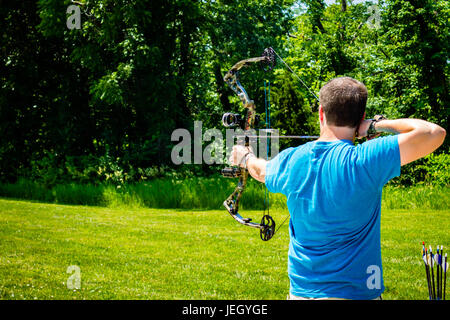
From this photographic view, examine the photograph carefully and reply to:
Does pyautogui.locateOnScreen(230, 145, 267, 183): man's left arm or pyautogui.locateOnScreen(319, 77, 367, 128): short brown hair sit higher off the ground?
pyautogui.locateOnScreen(319, 77, 367, 128): short brown hair

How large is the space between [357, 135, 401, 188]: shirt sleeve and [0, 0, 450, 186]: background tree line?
10.8m

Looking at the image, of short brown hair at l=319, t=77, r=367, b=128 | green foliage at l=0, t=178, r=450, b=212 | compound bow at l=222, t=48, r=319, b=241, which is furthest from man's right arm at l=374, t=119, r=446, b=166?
green foliage at l=0, t=178, r=450, b=212

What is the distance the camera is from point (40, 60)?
48.4ft

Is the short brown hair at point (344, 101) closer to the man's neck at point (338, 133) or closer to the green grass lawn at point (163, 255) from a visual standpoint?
the man's neck at point (338, 133)

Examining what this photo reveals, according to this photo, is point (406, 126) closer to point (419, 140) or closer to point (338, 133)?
point (419, 140)

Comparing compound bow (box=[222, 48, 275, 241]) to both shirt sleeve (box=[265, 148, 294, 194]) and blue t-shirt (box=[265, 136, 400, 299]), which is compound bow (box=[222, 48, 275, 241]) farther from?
blue t-shirt (box=[265, 136, 400, 299])

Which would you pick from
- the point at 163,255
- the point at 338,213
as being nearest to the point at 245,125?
the point at 338,213

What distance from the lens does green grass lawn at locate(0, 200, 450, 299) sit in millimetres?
4762

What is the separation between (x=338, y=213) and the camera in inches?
69.6

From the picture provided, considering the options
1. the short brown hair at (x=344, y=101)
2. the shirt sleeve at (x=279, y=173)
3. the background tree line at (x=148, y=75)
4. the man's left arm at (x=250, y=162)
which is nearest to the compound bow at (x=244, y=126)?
the man's left arm at (x=250, y=162)

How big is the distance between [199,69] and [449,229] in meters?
11.2

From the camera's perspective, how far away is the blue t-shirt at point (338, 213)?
1.70m

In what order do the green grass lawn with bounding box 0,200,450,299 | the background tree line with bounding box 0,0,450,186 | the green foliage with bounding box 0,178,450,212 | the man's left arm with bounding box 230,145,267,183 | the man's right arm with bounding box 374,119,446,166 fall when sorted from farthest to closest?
the background tree line with bounding box 0,0,450,186
the green foliage with bounding box 0,178,450,212
the green grass lawn with bounding box 0,200,450,299
the man's left arm with bounding box 230,145,267,183
the man's right arm with bounding box 374,119,446,166
